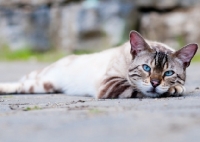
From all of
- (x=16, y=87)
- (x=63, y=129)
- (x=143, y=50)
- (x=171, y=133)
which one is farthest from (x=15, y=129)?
(x=16, y=87)

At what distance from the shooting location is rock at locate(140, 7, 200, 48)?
14930mm

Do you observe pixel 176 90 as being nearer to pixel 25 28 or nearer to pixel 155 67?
pixel 155 67

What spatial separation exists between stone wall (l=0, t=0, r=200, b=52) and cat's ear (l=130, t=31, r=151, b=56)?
9.94 meters

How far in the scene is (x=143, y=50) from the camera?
4934 mm

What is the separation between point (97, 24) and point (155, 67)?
1068 cm

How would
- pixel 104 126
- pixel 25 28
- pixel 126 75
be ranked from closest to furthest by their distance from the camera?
pixel 104 126 → pixel 126 75 → pixel 25 28

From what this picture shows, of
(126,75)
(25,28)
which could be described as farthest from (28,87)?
(25,28)

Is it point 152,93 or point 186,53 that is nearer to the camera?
point 152,93

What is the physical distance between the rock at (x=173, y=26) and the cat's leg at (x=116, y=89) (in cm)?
977

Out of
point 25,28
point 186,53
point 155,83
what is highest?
point 25,28

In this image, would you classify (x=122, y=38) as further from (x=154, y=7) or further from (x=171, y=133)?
(x=171, y=133)

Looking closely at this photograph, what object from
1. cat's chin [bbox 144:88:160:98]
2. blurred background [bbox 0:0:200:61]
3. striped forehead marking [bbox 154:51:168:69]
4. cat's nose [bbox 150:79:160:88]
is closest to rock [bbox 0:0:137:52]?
blurred background [bbox 0:0:200:61]

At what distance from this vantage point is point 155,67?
15.4ft

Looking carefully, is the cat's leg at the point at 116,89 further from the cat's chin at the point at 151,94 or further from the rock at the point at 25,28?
the rock at the point at 25,28
